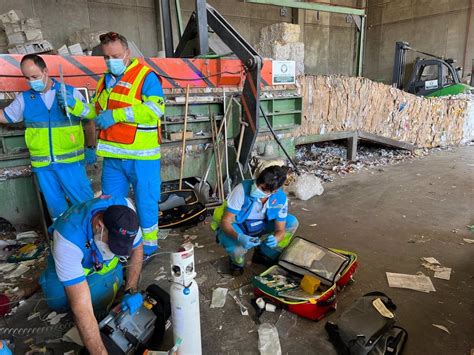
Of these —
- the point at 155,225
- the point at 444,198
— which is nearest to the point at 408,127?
the point at 444,198

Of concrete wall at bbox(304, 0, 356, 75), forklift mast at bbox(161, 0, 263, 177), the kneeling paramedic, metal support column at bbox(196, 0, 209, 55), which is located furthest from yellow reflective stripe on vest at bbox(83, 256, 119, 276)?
concrete wall at bbox(304, 0, 356, 75)

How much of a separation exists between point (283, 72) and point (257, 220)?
2.91 m

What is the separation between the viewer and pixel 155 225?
2.94 metres

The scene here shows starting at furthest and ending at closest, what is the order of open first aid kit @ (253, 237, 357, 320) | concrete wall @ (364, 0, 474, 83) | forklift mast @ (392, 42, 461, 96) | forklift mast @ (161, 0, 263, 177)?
concrete wall @ (364, 0, 474, 83), forklift mast @ (392, 42, 461, 96), forklift mast @ (161, 0, 263, 177), open first aid kit @ (253, 237, 357, 320)

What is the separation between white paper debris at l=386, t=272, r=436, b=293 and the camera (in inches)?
101

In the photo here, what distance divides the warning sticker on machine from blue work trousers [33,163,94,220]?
2956mm

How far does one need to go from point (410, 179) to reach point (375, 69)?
37.8 feet

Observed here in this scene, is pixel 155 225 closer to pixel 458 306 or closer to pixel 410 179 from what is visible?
pixel 458 306

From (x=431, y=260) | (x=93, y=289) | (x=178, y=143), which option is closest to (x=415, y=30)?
(x=178, y=143)

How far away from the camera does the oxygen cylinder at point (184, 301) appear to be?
1687mm

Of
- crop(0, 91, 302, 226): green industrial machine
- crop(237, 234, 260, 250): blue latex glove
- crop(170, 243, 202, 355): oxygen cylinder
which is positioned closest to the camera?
crop(170, 243, 202, 355): oxygen cylinder

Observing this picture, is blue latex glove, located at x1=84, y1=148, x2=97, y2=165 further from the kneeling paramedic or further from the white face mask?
the white face mask

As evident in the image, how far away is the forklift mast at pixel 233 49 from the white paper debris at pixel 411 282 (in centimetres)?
220

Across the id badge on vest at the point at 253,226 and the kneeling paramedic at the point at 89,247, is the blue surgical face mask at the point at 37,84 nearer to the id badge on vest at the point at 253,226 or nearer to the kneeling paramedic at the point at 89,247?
the kneeling paramedic at the point at 89,247
